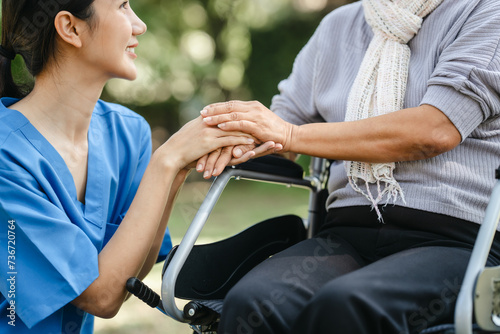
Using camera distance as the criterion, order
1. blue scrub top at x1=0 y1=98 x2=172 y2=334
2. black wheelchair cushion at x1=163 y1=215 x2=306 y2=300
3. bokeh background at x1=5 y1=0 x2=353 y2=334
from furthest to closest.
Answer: bokeh background at x1=5 y1=0 x2=353 y2=334 → black wheelchair cushion at x1=163 y1=215 x2=306 y2=300 → blue scrub top at x1=0 y1=98 x2=172 y2=334

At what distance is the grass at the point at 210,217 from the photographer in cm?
296

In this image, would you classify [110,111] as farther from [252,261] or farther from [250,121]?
[252,261]

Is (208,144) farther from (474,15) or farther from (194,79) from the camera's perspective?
(194,79)

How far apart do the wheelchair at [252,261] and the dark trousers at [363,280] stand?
0.09 m

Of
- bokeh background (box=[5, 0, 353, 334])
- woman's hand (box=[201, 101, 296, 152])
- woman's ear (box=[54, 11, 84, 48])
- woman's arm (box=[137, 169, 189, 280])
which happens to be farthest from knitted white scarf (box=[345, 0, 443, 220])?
bokeh background (box=[5, 0, 353, 334])

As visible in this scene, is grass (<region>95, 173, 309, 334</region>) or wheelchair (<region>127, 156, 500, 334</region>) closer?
wheelchair (<region>127, 156, 500, 334</region>)

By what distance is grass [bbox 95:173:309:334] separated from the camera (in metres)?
2.96

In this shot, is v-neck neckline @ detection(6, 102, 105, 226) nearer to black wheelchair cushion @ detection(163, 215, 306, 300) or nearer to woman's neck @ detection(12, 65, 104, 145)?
woman's neck @ detection(12, 65, 104, 145)

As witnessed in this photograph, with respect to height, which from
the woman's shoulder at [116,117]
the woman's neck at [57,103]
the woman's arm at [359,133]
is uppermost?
the woman's neck at [57,103]

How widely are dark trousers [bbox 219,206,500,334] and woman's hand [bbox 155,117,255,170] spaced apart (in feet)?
1.12

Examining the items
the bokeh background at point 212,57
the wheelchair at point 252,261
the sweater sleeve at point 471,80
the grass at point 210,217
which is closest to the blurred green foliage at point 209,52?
the bokeh background at point 212,57

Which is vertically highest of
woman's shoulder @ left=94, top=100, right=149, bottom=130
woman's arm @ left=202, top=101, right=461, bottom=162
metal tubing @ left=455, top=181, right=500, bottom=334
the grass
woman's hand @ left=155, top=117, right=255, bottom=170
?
woman's shoulder @ left=94, top=100, right=149, bottom=130

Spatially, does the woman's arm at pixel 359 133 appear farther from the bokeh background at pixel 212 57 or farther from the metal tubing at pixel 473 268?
the bokeh background at pixel 212 57

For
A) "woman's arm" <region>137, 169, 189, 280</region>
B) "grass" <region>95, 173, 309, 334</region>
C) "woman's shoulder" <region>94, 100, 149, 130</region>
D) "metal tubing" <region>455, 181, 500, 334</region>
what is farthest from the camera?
"grass" <region>95, 173, 309, 334</region>
